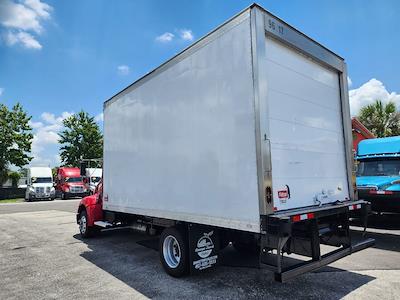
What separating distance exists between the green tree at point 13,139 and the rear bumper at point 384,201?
35.5 m

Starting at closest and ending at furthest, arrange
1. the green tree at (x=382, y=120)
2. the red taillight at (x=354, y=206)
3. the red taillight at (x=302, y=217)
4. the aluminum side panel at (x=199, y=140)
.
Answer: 1. the red taillight at (x=302, y=217)
2. the aluminum side panel at (x=199, y=140)
3. the red taillight at (x=354, y=206)
4. the green tree at (x=382, y=120)

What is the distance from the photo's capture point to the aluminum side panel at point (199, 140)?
4.11m

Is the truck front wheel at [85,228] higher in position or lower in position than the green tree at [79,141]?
lower

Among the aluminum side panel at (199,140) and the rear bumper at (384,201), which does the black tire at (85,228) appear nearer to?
the aluminum side panel at (199,140)

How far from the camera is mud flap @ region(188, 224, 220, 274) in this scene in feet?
16.2

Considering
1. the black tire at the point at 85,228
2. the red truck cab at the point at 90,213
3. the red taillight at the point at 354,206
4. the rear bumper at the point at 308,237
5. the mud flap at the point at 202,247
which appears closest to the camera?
the rear bumper at the point at 308,237

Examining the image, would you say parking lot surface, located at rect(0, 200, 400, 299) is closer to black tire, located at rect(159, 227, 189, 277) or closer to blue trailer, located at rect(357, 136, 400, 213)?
black tire, located at rect(159, 227, 189, 277)

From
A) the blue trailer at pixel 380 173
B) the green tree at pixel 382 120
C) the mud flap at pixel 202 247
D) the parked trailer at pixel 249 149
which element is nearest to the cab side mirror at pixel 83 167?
the parked trailer at pixel 249 149

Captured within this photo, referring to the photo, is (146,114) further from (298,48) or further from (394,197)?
(394,197)

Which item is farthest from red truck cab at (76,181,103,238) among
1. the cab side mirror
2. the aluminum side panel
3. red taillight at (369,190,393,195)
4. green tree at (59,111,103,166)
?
green tree at (59,111,103,166)

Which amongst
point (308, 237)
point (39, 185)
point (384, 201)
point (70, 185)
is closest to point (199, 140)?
point (308, 237)

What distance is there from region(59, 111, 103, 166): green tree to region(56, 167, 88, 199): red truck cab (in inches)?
553

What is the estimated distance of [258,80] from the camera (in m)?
3.99

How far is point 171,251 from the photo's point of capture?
18.2ft
